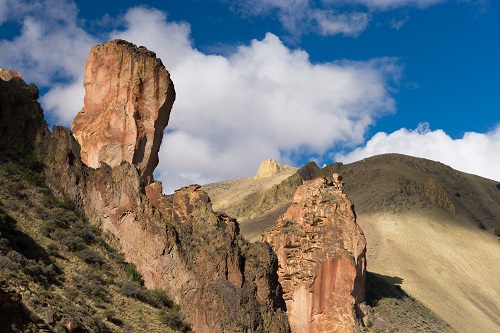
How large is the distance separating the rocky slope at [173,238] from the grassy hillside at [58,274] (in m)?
0.74

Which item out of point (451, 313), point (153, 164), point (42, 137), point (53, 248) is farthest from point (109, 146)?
point (451, 313)

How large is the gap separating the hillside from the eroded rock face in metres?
30.7

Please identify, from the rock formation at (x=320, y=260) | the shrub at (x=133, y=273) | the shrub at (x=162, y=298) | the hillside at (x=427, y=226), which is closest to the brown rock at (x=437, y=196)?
the hillside at (x=427, y=226)

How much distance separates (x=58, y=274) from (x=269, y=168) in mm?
153732

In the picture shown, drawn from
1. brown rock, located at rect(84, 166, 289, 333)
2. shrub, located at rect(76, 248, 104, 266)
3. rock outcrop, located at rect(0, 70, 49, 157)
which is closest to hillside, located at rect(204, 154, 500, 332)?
brown rock, located at rect(84, 166, 289, 333)

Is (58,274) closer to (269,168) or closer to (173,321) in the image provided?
(173,321)

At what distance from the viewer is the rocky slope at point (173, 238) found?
25000 mm

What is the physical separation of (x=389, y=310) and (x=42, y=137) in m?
27.4

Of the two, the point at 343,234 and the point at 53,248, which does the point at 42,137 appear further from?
the point at 343,234

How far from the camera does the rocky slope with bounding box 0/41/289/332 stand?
984 inches

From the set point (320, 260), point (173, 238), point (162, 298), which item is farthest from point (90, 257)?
point (320, 260)

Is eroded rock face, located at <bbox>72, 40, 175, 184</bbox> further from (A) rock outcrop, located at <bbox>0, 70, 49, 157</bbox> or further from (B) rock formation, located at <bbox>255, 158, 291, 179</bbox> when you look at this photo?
(B) rock formation, located at <bbox>255, 158, 291, 179</bbox>

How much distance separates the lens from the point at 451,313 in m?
54.6

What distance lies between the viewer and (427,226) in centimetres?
7762
